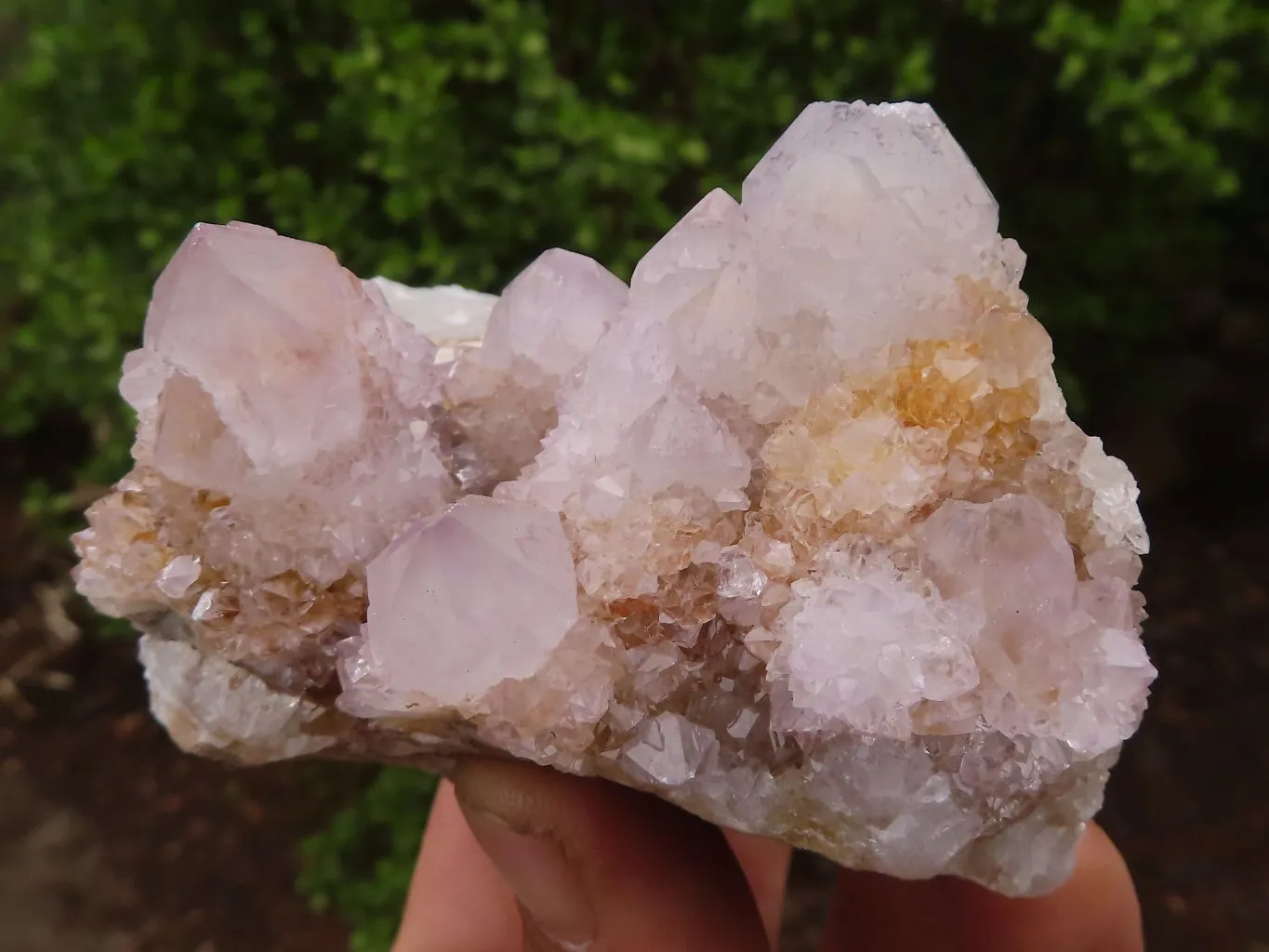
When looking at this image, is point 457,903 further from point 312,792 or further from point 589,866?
point 312,792

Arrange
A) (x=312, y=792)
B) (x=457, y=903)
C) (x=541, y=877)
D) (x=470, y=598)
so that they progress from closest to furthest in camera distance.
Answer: (x=470, y=598) < (x=541, y=877) < (x=457, y=903) < (x=312, y=792)

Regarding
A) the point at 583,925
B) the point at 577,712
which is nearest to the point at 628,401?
the point at 577,712

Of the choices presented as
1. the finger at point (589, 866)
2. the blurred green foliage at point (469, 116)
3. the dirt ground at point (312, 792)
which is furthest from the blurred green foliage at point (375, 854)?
the finger at point (589, 866)

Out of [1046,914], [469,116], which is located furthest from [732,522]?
[469,116]

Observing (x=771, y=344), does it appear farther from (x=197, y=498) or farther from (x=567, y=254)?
(x=197, y=498)

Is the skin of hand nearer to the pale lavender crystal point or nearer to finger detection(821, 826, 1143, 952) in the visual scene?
finger detection(821, 826, 1143, 952)

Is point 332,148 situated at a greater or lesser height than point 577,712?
lesser
